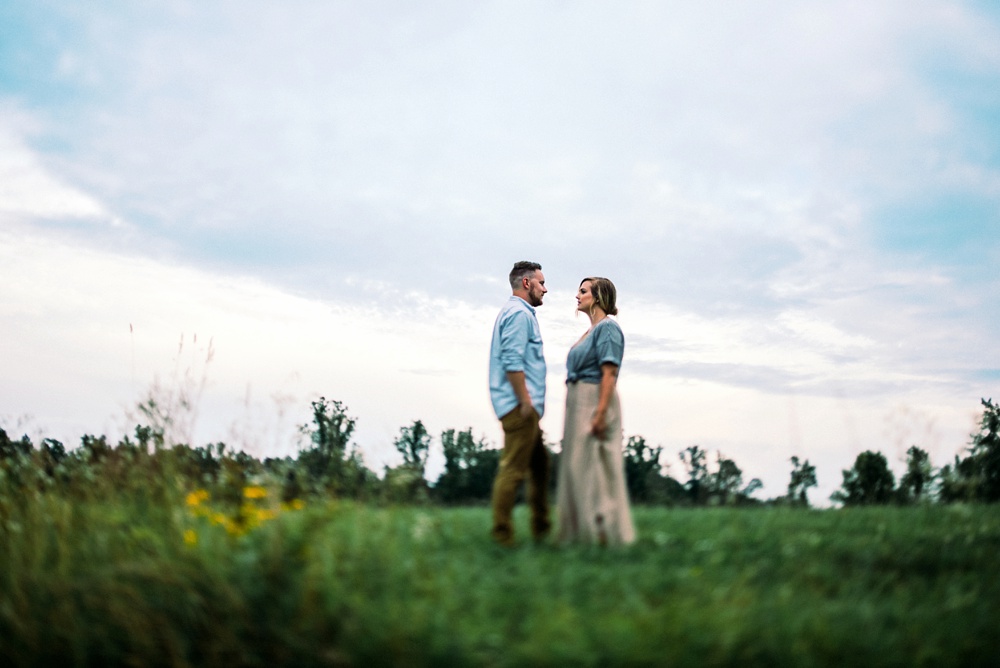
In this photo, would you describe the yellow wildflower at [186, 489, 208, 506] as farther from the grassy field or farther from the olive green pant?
the olive green pant

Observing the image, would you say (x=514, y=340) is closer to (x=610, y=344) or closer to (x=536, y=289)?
(x=536, y=289)

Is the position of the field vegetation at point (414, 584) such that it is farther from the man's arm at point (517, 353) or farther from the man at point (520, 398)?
the man's arm at point (517, 353)

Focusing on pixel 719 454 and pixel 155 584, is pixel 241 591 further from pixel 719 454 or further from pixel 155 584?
pixel 719 454

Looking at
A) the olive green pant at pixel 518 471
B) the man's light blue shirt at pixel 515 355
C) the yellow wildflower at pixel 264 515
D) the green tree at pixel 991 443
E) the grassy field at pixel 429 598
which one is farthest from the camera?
the green tree at pixel 991 443

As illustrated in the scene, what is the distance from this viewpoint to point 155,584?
17.1ft

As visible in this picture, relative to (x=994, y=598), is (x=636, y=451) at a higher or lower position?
higher

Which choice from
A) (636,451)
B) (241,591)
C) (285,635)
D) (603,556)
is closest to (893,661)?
(603,556)

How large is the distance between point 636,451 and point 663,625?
52.2 ft

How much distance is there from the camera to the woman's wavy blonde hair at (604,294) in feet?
24.7

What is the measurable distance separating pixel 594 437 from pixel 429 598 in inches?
120

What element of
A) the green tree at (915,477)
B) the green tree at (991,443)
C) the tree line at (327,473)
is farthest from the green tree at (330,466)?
the green tree at (991,443)

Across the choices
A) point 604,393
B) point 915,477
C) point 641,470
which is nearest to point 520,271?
point 604,393

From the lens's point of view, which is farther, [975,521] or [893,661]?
[975,521]

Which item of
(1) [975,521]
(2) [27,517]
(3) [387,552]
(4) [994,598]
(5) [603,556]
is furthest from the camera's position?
(1) [975,521]
